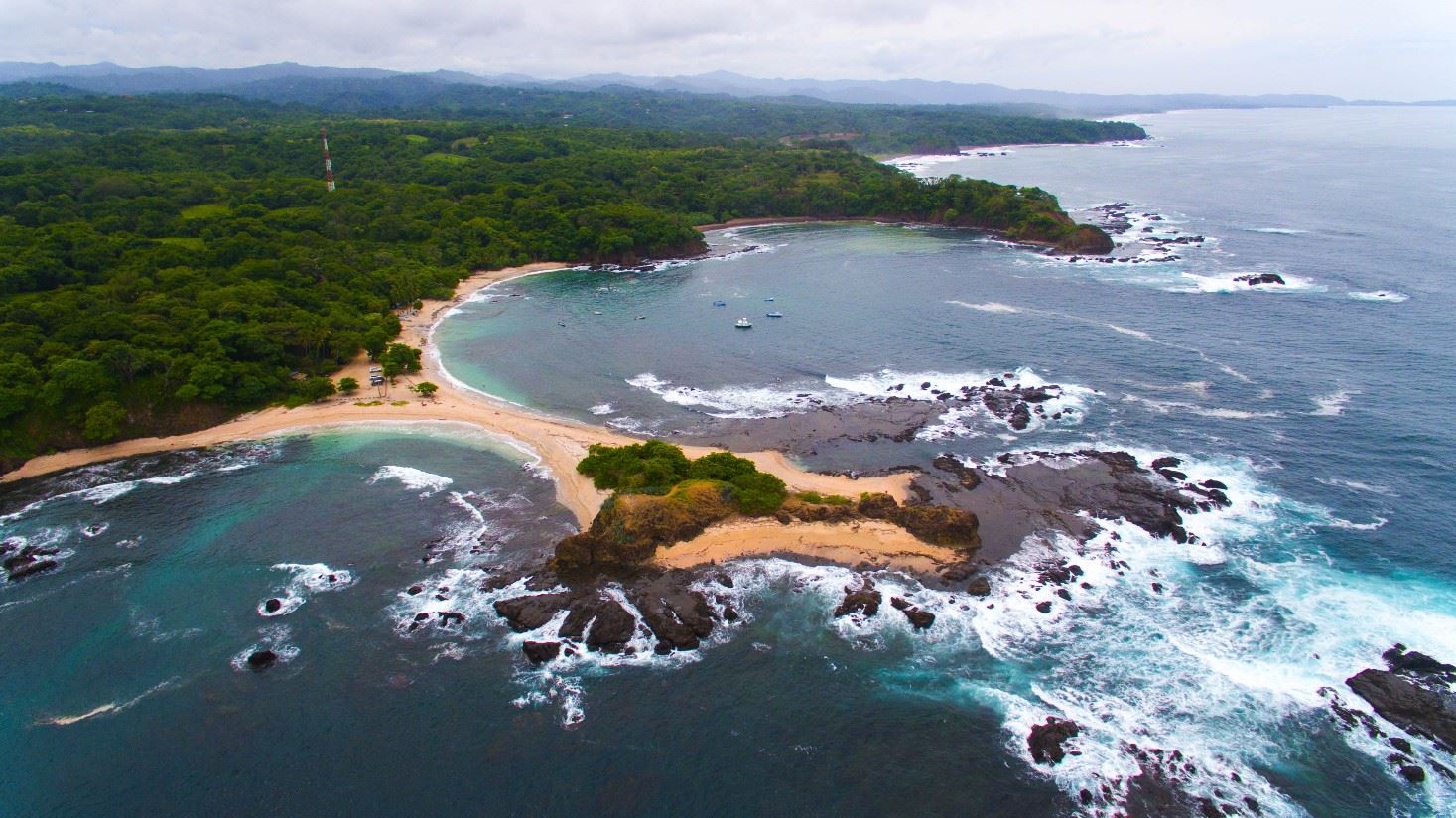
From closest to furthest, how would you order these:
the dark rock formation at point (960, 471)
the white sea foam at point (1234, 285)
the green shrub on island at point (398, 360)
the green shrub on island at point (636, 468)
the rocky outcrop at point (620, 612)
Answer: the rocky outcrop at point (620, 612)
the green shrub on island at point (636, 468)
the dark rock formation at point (960, 471)
the green shrub on island at point (398, 360)
the white sea foam at point (1234, 285)

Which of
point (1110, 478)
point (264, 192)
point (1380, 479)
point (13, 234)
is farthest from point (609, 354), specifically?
point (264, 192)

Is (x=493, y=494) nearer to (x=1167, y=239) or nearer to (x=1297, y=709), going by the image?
(x=1297, y=709)

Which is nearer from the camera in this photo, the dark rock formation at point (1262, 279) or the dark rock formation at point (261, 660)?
the dark rock formation at point (261, 660)

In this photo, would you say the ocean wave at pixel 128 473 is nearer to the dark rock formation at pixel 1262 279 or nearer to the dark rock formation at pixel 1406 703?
the dark rock formation at pixel 1406 703

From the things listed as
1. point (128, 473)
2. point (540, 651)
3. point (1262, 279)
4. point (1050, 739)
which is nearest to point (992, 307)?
point (1262, 279)

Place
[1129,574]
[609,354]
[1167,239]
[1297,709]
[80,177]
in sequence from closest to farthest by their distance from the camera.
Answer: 1. [1297,709]
2. [1129,574]
3. [609,354]
4. [80,177]
5. [1167,239]

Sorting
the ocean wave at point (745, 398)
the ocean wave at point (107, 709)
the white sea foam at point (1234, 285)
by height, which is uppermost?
the white sea foam at point (1234, 285)

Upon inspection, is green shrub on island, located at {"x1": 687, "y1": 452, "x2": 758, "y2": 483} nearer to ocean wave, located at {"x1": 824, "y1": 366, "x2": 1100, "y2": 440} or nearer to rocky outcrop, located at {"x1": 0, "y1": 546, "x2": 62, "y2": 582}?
ocean wave, located at {"x1": 824, "y1": 366, "x2": 1100, "y2": 440}

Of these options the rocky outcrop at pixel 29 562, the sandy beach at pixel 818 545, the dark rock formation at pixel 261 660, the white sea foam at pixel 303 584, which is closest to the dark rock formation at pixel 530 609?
the sandy beach at pixel 818 545
